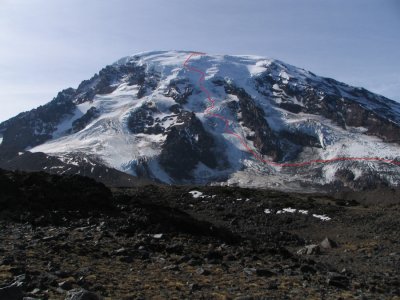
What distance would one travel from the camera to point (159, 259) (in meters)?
15.2

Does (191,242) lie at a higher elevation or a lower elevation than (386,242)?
higher

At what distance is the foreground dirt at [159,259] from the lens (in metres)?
11.8

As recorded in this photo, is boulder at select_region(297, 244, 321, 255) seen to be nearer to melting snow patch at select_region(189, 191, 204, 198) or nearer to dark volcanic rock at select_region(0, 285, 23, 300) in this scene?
dark volcanic rock at select_region(0, 285, 23, 300)

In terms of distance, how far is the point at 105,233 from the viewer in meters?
17.9

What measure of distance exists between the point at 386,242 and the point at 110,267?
18.1 metres

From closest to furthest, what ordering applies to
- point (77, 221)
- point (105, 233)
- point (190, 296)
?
point (190, 296)
point (105, 233)
point (77, 221)

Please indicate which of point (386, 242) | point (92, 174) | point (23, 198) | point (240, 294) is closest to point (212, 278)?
point (240, 294)

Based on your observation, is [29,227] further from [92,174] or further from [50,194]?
[92,174]

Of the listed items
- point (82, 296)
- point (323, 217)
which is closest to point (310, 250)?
point (323, 217)

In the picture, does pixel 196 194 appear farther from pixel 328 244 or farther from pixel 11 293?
pixel 11 293

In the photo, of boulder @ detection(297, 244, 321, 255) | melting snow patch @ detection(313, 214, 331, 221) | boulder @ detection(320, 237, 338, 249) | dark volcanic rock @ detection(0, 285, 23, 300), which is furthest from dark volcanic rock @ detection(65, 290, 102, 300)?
melting snow patch @ detection(313, 214, 331, 221)

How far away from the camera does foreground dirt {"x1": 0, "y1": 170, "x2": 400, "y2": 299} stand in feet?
38.6

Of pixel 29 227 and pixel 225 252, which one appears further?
pixel 29 227

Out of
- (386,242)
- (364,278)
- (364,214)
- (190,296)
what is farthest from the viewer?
(364,214)
